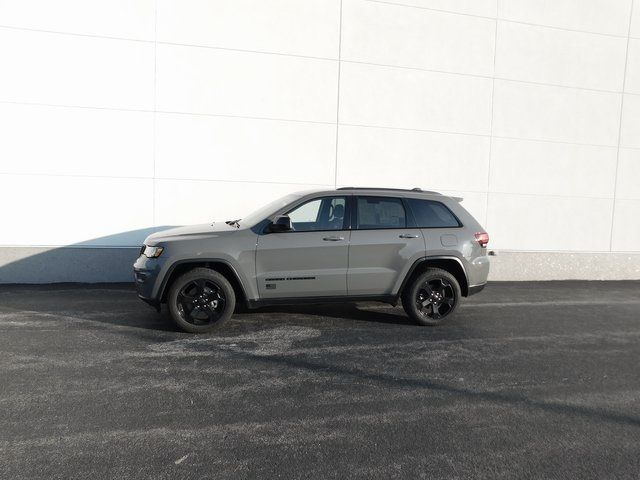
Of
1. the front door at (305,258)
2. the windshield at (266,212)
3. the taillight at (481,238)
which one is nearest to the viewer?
the front door at (305,258)

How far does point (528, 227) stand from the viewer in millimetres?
10641

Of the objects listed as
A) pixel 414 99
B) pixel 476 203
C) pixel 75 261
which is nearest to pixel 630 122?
pixel 476 203

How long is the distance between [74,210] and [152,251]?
384 centimetres

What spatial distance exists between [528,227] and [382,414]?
8214 millimetres

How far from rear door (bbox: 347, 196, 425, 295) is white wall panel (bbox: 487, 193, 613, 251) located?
4862 millimetres

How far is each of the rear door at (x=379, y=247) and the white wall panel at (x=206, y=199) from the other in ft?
11.5

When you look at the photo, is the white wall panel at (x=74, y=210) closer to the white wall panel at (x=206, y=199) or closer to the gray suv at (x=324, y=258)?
the white wall panel at (x=206, y=199)

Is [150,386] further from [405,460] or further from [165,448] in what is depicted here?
[405,460]

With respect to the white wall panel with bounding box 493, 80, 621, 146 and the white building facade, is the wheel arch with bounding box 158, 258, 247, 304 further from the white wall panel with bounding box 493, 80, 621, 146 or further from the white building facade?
the white wall panel with bounding box 493, 80, 621, 146

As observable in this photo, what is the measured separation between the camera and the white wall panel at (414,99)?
9719 millimetres

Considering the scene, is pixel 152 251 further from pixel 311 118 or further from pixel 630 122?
pixel 630 122

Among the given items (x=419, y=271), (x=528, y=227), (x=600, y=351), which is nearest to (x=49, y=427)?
(x=419, y=271)

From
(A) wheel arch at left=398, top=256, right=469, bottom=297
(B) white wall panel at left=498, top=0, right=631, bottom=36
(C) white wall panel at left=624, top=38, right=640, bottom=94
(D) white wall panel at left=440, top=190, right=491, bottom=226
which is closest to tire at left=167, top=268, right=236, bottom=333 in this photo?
(A) wheel arch at left=398, top=256, right=469, bottom=297

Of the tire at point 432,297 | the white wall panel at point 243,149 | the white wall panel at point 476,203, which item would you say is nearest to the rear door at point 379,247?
the tire at point 432,297
